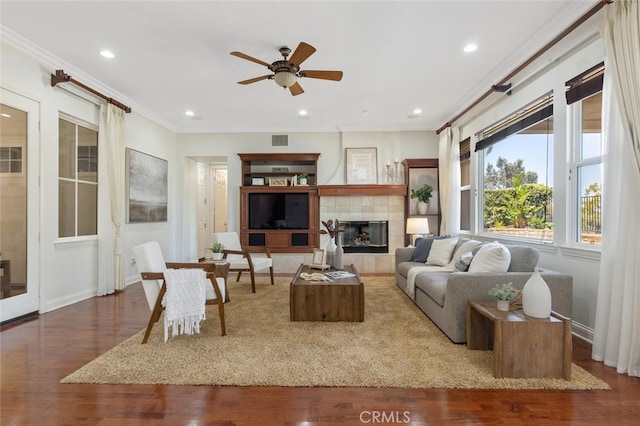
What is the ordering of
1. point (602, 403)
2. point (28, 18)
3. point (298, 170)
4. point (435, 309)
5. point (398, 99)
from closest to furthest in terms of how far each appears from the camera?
point (602, 403) → point (28, 18) → point (435, 309) → point (398, 99) → point (298, 170)

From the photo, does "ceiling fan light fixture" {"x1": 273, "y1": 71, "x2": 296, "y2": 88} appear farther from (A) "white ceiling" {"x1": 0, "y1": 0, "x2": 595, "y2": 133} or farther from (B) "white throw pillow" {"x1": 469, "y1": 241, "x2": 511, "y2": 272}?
(B) "white throw pillow" {"x1": 469, "y1": 241, "x2": 511, "y2": 272}

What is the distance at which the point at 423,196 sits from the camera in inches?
238

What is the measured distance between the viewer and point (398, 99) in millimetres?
4836

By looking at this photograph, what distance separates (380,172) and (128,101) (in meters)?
4.56

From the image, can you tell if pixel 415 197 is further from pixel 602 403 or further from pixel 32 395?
pixel 32 395

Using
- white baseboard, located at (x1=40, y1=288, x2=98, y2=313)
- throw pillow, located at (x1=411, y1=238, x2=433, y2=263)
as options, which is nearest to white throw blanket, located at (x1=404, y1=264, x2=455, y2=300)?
throw pillow, located at (x1=411, y1=238, x2=433, y2=263)

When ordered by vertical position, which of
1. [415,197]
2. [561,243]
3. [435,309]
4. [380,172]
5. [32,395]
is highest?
[380,172]

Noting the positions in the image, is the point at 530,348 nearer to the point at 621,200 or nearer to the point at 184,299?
the point at 621,200

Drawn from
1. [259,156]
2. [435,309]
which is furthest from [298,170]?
[435,309]

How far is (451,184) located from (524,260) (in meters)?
2.82

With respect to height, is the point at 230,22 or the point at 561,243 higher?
the point at 230,22

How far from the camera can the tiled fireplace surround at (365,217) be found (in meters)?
6.16

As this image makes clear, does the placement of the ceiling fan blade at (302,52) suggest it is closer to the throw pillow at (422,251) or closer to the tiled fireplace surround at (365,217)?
the throw pillow at (422,251)

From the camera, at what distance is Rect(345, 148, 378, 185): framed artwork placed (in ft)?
20.9
